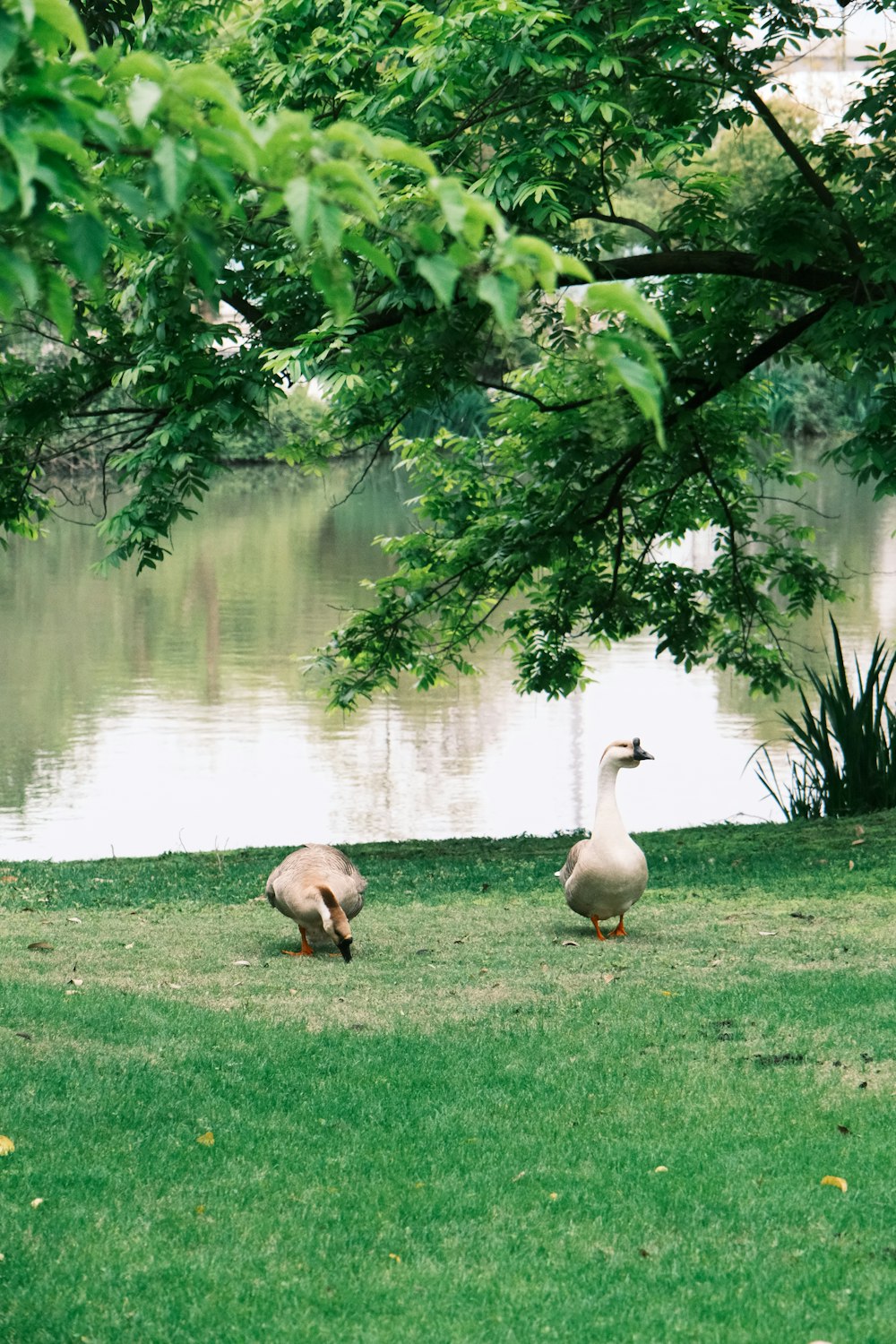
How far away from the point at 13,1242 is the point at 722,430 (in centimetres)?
1041

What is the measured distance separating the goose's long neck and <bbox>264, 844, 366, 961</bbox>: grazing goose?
1.43 metres

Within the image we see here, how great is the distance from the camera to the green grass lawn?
4.07 metres

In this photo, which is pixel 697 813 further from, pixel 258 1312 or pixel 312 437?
pixel 258 1312

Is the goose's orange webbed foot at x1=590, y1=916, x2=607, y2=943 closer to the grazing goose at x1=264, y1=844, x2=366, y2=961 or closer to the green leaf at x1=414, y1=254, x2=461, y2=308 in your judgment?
the grazing goose at x1=264, y1=844, x2=366, y2=961

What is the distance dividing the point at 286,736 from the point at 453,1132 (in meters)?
15.2

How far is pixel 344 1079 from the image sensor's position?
19.6 feet

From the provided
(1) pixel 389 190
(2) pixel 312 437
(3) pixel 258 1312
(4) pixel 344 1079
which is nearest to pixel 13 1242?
(3) pixel 258 1312

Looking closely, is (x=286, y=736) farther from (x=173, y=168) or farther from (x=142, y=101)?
(x=142, y=101)

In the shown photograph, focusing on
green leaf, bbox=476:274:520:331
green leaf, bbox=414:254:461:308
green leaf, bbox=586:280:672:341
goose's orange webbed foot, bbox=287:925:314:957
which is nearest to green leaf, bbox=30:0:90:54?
green leaf, bbox=414:254:461:308

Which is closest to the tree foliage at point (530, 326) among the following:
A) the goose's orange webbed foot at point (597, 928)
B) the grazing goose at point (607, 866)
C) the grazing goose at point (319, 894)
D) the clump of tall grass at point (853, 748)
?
the clump of tall grass at point (853, 748)

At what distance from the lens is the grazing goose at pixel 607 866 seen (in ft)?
26.8

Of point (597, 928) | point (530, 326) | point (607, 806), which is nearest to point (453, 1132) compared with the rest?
point (607, 806)

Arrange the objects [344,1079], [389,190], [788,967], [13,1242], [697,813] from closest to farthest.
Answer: [13,1242], [344,1079], [788,967], [389,190], [697,813]

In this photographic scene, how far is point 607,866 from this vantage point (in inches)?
321
